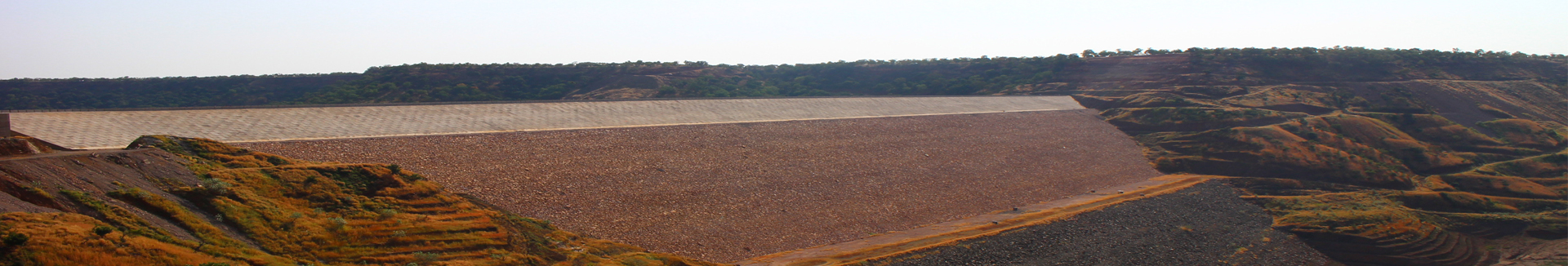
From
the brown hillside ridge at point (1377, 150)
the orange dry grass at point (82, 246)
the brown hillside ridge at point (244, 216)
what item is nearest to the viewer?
the orange dry grass at point (82, 246)

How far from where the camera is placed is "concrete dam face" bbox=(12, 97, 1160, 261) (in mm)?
18531

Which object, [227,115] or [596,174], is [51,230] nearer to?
[596,174]

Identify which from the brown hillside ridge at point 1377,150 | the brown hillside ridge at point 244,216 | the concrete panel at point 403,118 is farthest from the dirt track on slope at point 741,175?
the brown hillside ridge at point 1377,150

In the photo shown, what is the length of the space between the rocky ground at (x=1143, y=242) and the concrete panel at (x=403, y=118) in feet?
43.4

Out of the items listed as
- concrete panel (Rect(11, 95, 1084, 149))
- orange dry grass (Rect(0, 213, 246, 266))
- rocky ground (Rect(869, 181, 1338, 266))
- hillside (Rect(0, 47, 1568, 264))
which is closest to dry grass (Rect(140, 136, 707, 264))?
hillside (Rect(0, 47, 1568, 264))

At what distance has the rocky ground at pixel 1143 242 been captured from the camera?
18070 mm

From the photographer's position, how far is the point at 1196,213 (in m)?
24.3

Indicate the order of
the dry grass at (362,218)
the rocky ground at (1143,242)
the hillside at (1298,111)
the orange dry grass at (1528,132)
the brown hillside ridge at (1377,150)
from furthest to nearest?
the orange dry grass at (1528,132) → the hillside at (1298,111) → the brown hillside ridge at (1377,150) → the rocky ground at (1143,242) → the dry grass at (362,218)

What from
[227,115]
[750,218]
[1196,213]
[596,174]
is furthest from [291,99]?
[1196,213]

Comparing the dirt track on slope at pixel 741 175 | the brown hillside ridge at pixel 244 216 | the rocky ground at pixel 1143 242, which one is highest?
the brown hillside ridge at pixel 244 216

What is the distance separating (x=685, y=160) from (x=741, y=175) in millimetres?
1854

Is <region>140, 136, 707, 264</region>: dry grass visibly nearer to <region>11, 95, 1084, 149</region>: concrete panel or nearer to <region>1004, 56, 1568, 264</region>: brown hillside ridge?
<region>11, 95, 1084, 149</region>: concrete panel

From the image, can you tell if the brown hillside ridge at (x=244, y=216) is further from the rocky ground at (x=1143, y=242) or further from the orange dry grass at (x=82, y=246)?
the rocky ground at (x=1143, y=242)

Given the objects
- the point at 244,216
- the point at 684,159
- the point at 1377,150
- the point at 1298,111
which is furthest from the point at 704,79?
the point at 244,216
